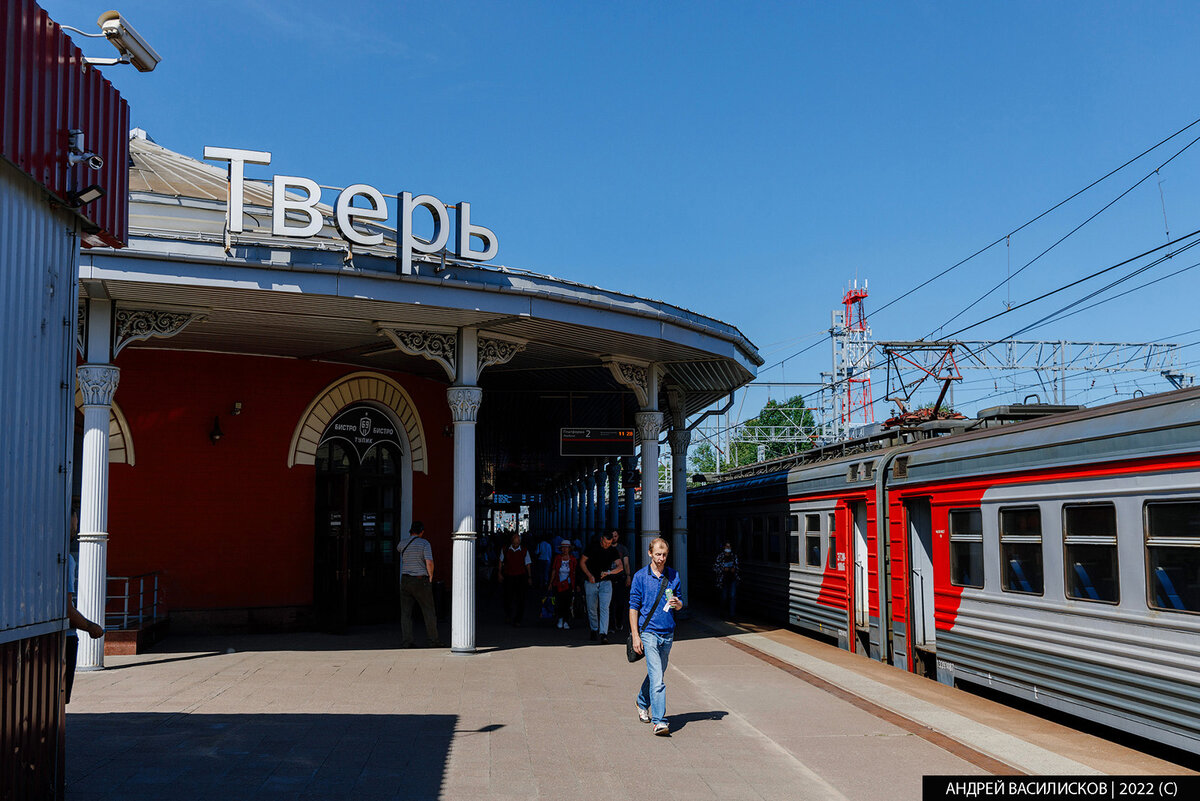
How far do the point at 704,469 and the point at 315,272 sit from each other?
244 ft

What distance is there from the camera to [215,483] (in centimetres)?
1545

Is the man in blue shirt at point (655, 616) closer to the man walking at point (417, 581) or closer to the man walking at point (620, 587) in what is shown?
the man walking at point (417, 581)

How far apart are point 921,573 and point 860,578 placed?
1966mm

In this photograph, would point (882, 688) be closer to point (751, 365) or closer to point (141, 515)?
point (751, 365)

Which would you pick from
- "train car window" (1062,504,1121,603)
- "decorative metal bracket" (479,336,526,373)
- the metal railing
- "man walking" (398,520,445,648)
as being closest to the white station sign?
"decorative metal bracket" (479,336,526,373)

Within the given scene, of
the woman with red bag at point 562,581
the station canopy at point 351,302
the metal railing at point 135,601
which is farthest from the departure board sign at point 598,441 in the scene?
the metal railing at point 135,601

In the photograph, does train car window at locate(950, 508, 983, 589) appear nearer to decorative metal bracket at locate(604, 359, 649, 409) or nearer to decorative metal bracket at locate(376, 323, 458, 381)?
decorative metal bracket at locate(604, 359, 649, 409)

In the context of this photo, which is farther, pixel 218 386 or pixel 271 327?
pixel 218 386

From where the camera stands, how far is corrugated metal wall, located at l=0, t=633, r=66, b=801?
5.72 m

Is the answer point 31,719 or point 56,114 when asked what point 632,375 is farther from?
point 31,719

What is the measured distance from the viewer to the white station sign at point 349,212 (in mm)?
11531

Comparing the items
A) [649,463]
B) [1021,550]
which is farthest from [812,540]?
[1021,550]

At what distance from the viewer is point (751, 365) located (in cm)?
1839

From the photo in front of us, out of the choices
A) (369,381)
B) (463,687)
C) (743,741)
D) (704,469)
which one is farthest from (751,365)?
(704,469)
